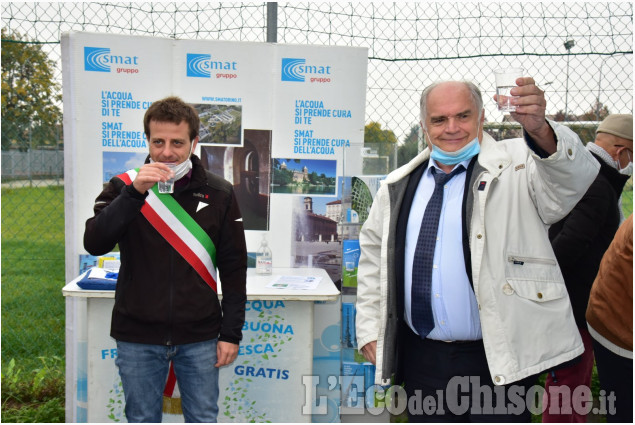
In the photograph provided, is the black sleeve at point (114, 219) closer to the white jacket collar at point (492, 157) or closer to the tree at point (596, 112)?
the white jacket collar at point (492, 157)

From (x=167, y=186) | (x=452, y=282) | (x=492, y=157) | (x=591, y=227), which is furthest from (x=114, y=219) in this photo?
(x=591, y=227)

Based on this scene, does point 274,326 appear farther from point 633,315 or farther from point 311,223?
point 633,315

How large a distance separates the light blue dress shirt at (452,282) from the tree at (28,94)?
3817 millimetres

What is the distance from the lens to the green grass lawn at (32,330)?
3.80 meters

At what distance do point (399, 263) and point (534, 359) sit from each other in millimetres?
611

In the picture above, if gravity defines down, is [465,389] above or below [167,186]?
below

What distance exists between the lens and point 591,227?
2.99 metres

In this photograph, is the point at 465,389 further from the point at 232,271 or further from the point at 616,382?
the point at 232,271

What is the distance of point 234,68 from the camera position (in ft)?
11.9

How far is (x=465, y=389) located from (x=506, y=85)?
44.7 inches

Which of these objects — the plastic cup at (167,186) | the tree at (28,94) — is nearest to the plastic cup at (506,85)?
the plastic cup at (167,186)

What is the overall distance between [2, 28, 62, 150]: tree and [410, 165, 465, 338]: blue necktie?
3751mm

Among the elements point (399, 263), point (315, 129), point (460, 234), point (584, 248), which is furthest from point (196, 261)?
point (584, 248)

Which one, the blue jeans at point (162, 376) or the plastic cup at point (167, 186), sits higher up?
the plastic cup at point (167, 186)
